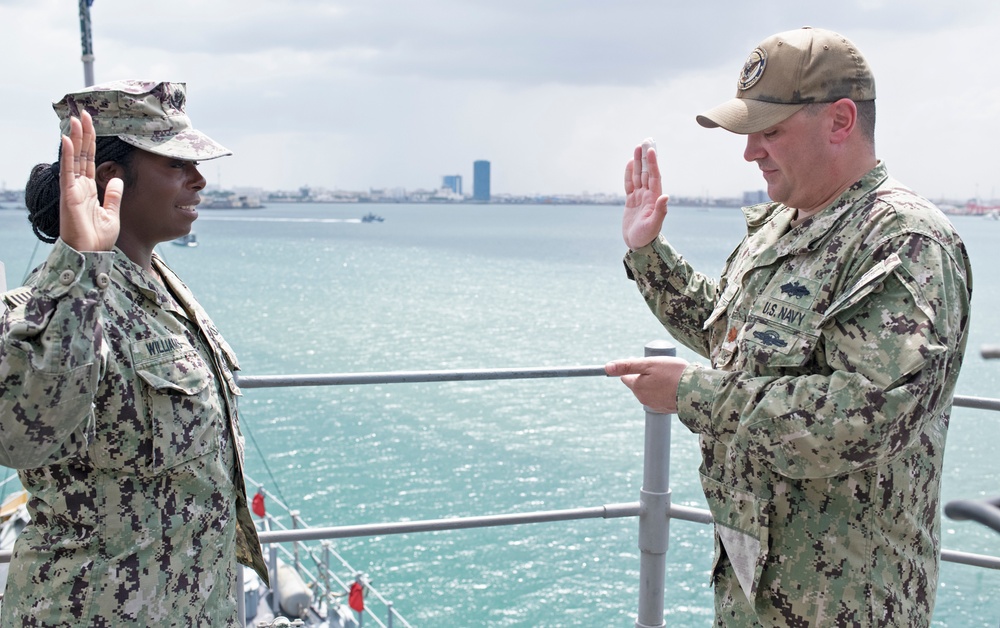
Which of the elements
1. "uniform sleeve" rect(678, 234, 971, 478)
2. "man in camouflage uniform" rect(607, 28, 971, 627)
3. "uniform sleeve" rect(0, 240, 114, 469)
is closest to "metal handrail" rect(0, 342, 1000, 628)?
"man in camouflage uniform" rect(607, 28, 971, 627)

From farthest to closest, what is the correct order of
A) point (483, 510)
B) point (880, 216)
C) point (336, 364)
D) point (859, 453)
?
point (336, 364) < point (483, 510) < point (880, 216) < point (859, 453)

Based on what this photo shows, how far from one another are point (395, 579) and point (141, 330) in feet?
59.1

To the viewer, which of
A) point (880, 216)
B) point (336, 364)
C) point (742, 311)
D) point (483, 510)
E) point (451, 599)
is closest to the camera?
point (880, 216)

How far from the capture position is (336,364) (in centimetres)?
3198

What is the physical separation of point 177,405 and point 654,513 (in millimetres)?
1713

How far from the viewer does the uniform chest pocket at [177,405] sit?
1747 mm

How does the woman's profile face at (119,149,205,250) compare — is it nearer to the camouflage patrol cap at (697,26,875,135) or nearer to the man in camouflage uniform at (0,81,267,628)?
the man in camouflage uniform at (0,81,267,628)

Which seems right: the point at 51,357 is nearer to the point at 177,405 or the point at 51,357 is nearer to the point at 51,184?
the point at 177,405

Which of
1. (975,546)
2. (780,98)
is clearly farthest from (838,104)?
(975,546)

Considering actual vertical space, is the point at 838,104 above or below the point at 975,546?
above

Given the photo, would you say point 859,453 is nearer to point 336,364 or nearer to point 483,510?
point 483,510

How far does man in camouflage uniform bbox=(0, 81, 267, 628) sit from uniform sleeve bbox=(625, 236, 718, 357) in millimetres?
1126

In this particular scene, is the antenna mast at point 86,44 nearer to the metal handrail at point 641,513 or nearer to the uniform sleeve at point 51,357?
the metal handrail at point 641,513

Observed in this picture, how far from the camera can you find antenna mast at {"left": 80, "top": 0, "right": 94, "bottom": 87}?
1184cm
